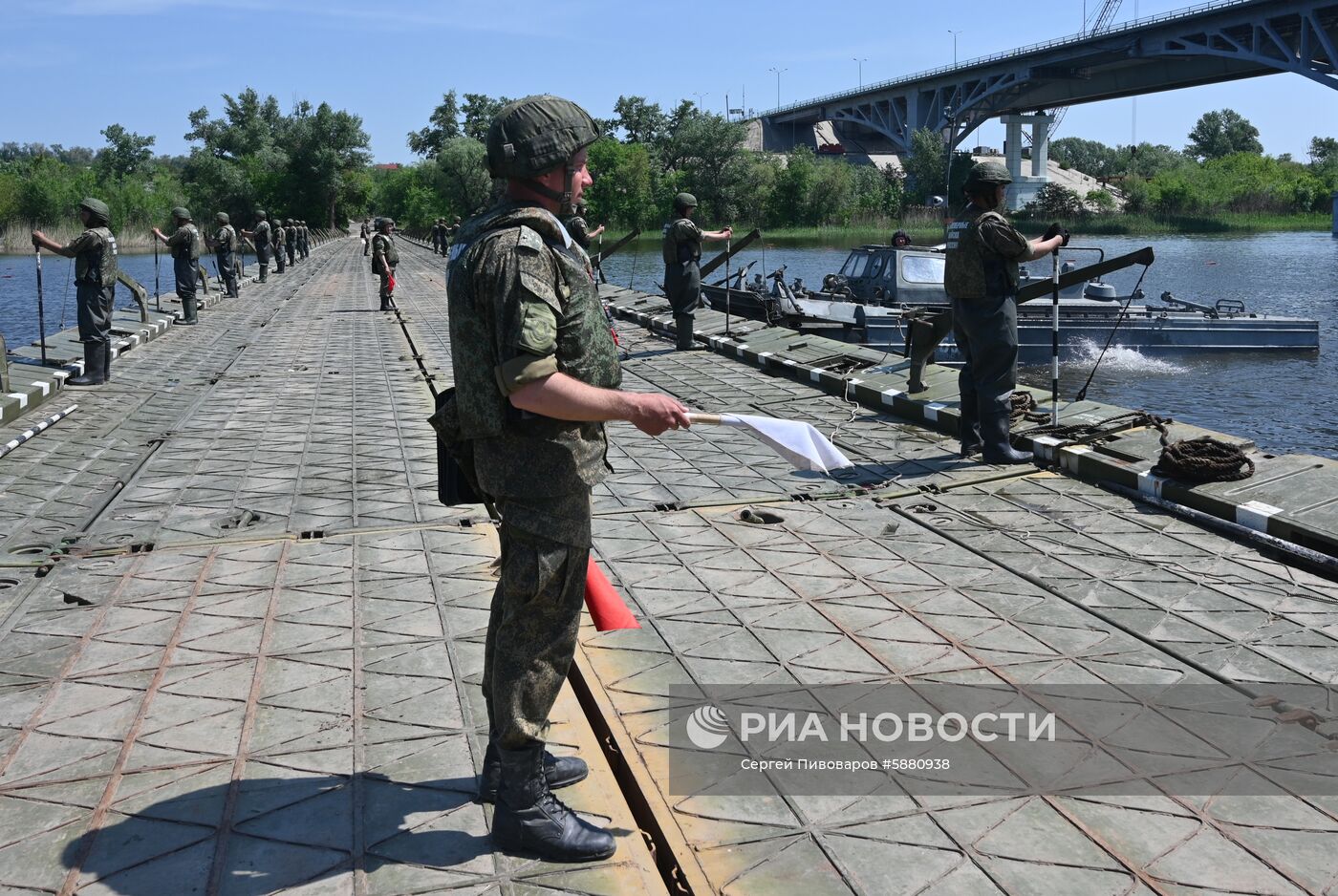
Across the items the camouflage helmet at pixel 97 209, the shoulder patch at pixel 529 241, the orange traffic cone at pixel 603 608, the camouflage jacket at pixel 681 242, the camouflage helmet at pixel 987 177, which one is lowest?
the orange traffic cone at pixel 603 608

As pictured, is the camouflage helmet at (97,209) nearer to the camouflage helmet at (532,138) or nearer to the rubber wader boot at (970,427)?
the rubber wader boot at (970,427)

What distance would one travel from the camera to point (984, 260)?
311 inches

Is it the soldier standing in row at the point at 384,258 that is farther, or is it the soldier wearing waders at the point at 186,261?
the soldier standing in row at the point at 384,258

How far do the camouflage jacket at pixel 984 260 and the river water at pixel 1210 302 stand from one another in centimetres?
977

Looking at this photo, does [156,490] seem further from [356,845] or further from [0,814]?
[356,845]

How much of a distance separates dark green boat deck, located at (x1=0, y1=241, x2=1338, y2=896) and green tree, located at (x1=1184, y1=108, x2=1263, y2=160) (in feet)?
504

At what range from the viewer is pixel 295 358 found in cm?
1551

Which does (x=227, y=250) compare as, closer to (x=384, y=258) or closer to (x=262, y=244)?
(x=384, y=258)

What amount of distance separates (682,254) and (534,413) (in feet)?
39.5

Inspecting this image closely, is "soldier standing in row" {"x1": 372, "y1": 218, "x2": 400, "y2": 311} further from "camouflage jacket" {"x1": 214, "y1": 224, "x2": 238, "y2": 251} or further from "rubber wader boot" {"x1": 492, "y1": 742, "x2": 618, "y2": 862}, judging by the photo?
"rubber wader boot" {"x1": 492, "y1": 742, "x2": 618, "y2": 862}

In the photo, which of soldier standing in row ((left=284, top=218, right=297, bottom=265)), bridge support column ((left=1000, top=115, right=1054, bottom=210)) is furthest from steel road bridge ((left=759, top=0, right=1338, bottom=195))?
soldier standing in row ((left=284, top=218, right=297, bottom=265))

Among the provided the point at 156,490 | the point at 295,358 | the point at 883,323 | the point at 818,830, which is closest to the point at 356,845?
the point at 818,830

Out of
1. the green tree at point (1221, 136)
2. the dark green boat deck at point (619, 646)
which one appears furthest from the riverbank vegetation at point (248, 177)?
the green tree at point (1221, 136)

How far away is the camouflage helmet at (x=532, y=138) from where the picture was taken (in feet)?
10.1
